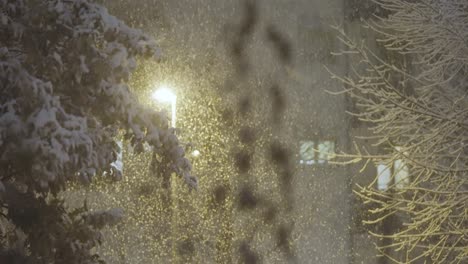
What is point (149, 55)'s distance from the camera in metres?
7.46

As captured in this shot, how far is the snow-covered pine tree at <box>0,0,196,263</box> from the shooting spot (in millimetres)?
6344

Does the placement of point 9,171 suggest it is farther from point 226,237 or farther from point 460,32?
point 226,237

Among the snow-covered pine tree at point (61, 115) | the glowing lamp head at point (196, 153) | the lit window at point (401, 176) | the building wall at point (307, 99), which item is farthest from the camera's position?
the building wall at point (307, 99)

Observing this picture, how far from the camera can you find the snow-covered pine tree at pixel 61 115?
250 inches

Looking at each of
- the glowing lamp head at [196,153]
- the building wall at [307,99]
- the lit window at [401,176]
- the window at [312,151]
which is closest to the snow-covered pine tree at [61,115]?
the lit window at [401,176]


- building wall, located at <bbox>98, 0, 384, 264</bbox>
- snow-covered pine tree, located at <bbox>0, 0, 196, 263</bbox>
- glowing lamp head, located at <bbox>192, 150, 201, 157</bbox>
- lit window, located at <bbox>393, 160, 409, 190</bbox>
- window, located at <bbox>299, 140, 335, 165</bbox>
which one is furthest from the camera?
window, located at <bbox>299, 140, 335, 165</bbox>

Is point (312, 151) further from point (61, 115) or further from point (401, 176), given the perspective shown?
point (61, 115)

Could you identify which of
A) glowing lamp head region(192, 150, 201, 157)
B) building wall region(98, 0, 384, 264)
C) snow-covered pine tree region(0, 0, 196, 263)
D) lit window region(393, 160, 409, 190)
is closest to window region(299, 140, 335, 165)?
building wall region(98, 0, 384, 264)

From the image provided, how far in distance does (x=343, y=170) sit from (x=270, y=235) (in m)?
3.14

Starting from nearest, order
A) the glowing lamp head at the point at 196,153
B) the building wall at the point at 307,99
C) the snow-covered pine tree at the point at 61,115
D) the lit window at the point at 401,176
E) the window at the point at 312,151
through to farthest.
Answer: the snow-covered pine tree at the point at 61,115
the lit window at the point at 401,176
the glowing lamp head at the point at 196,153
the building wall at the point at 307,99
the window at the point at 312,151

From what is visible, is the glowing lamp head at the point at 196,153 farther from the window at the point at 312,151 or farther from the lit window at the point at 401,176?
the lit window at the point at 401,176

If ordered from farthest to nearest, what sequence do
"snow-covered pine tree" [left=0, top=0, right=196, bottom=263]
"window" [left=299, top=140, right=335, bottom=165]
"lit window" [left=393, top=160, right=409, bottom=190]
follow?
"window" [left=299, top=140, right=335, bottom=165], "lit window" [left=393, top=160, right=409, bottom=190], "snow-covered pine tree" [left=0, top=0, right=196, bottom=263]

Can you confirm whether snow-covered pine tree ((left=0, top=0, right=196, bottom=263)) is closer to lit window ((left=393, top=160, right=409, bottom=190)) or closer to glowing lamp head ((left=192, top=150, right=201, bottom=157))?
lit window ((left=393, top=160, right=409, bottom=190))

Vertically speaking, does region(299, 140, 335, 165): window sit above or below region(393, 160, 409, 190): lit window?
below
